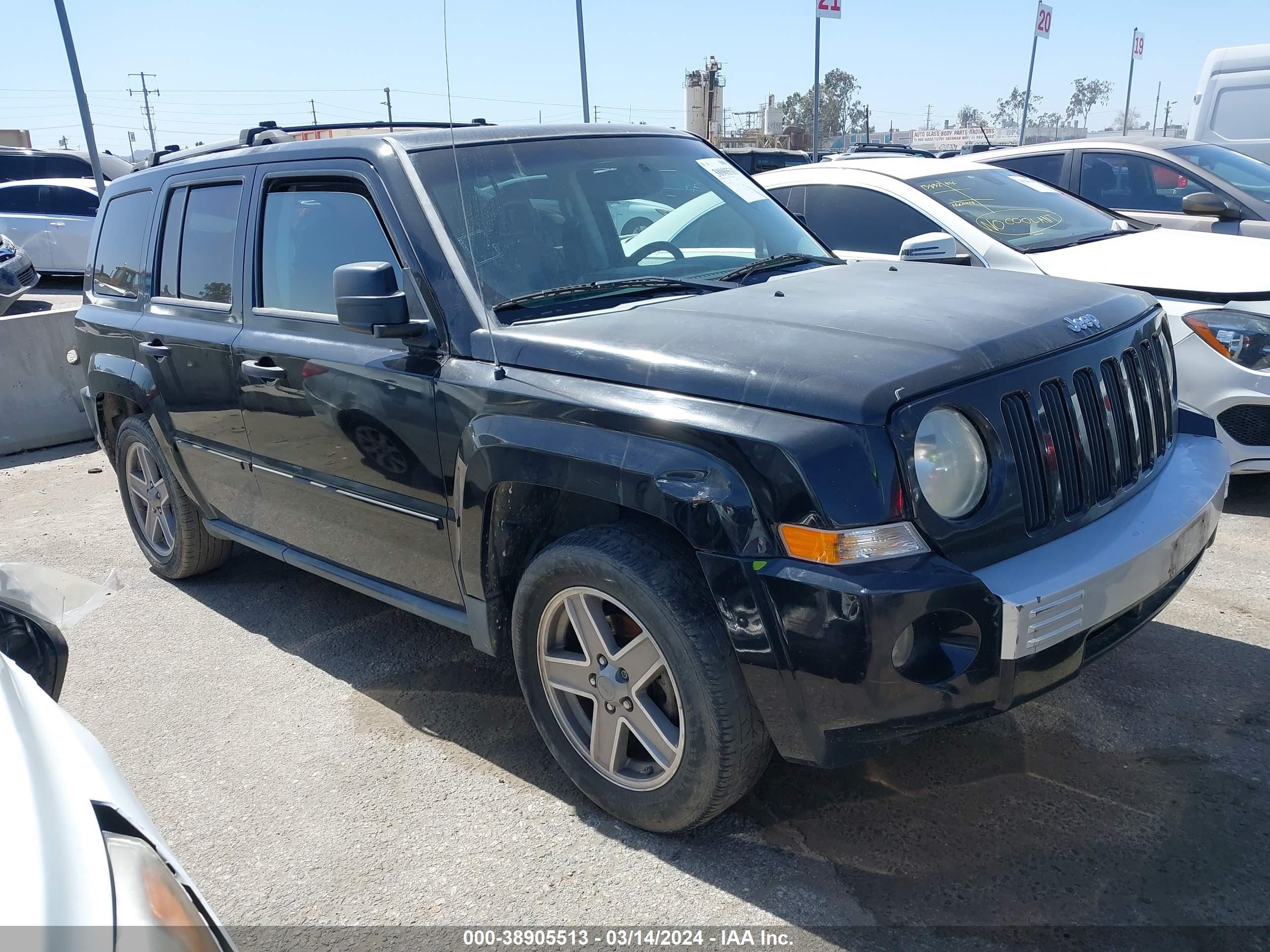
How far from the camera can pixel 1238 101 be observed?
12148 millimetres

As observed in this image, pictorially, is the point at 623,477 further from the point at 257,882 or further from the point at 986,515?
the point at 257,882

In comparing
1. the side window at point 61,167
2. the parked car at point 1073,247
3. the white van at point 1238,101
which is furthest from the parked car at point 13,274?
the white van at point 1238,101

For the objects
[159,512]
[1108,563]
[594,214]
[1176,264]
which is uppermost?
[594,214]

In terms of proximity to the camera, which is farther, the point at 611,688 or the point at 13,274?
the point at 13,274

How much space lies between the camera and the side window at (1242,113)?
12.0m

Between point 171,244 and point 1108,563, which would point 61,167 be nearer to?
point 171,244

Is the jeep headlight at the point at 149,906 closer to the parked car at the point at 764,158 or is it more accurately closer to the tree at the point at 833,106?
the parked car at the point at 764,158

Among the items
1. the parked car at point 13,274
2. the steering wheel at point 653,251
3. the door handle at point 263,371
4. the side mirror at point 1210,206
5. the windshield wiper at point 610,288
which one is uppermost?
the steering wheel at point 653,251

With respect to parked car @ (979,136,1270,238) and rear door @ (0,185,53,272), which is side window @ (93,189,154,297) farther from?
rear door @ (0,185,53,272)

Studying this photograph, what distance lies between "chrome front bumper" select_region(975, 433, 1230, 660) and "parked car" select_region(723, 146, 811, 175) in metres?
14.8

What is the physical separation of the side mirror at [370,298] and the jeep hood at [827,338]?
0.35 m

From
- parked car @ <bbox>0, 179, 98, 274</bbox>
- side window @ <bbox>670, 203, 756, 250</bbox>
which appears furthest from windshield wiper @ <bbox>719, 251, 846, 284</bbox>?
parked car @ <bbox>0, 179, 98, 274</bbox>

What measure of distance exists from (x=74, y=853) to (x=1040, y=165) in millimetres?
8562

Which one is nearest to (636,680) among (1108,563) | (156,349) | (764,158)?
(1108,563)
